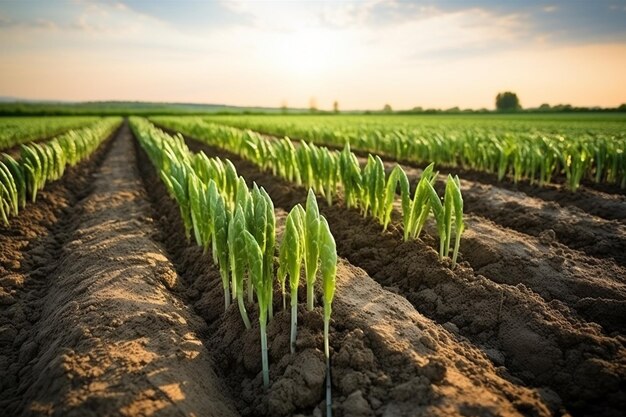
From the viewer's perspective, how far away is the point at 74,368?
82.7 inches

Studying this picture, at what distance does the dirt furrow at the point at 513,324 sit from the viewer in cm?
215

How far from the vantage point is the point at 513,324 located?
2.69 meters

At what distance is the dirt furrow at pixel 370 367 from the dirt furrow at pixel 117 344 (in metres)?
0.23

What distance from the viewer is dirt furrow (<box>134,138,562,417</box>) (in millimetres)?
1945

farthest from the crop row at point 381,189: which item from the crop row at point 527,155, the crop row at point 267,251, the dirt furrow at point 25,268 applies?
the dirt furrow at point 25,268

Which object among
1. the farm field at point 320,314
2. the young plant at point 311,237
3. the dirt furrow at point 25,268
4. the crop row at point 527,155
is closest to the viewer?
the farm field at point 320,314

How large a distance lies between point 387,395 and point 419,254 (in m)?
1.86

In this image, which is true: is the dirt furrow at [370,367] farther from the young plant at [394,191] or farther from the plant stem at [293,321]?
the young plant at [394,191]

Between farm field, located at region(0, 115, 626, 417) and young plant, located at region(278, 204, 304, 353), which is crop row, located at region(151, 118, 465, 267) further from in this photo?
young plant, located at region(278, 204, 304, 353)

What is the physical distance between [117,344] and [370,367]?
161cm

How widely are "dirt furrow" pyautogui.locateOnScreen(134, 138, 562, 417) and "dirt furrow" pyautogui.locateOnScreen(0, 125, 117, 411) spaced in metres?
1.32

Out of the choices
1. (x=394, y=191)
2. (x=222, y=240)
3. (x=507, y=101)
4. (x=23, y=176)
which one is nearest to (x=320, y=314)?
(x=222, y=240)

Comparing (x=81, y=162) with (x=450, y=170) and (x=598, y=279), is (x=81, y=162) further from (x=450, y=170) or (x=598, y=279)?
(x=598, y=279)

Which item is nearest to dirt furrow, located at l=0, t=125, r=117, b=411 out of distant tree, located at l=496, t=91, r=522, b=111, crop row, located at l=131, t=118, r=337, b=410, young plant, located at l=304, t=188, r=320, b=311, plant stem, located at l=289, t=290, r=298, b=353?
crop row, located at l=131, t=118, r=337, b=410
